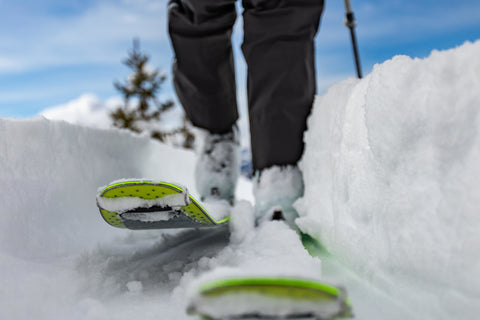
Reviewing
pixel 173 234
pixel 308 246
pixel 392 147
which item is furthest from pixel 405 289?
pixel 173 234

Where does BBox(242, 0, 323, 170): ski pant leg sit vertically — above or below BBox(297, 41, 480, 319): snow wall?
above

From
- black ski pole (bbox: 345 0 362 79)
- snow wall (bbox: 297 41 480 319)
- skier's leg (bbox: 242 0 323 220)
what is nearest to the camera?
snow wall (bbox: 297 41 480 319)

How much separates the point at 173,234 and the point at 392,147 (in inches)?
36.7

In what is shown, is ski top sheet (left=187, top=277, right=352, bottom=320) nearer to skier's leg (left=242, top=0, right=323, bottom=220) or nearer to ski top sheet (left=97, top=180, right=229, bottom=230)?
ski top sheet (left=97, top=180, right=229, bottom=230)

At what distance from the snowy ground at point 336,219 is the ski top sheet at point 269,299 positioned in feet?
0.79

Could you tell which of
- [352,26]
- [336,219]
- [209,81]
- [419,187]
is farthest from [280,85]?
[352,26]

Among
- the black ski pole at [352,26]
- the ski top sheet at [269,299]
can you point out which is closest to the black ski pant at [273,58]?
the ski top sheet at [269,299]

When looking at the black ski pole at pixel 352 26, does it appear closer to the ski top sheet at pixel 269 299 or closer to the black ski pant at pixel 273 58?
the black ski pant at pixel 273 58

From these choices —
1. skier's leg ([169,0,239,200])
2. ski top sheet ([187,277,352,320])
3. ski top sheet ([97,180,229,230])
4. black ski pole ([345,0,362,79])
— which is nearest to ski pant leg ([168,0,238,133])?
skier's leg ([169,0,239,200])

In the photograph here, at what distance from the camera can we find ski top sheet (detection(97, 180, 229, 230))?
897mm

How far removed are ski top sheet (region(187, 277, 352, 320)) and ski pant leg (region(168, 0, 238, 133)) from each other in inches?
46.9

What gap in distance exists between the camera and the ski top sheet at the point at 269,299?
1.47ft

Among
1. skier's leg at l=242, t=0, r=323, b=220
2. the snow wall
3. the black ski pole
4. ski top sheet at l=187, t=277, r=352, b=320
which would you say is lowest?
ski top sheet at l=187, t=277, r=352, b=320

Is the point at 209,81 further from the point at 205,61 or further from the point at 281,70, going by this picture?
the point at 281,70
